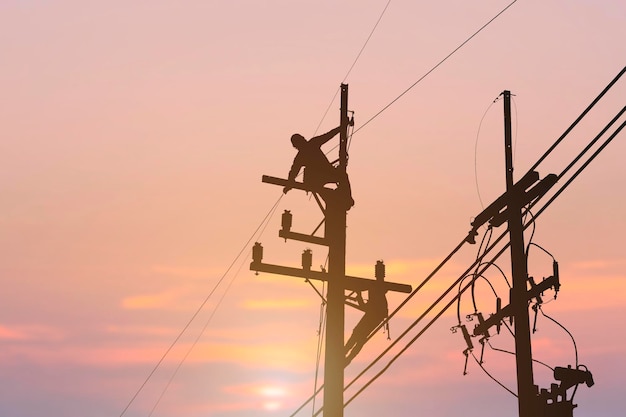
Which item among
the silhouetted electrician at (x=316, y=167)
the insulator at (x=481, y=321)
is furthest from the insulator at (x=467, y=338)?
the silhouetted electrician at (x=316, y=167)

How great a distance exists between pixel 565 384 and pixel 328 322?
4936 mm

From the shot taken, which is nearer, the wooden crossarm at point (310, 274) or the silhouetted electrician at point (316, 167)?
the silhouetted electrician at point (316, 167)

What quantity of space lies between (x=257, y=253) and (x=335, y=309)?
8.95ft

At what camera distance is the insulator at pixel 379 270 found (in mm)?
21453

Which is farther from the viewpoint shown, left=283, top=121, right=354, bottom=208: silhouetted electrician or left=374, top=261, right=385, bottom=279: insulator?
left=374, top=261, right=385, bottom=279: insulator

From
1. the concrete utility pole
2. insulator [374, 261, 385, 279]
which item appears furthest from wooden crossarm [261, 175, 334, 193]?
insulator [374, 261, 385, 279]

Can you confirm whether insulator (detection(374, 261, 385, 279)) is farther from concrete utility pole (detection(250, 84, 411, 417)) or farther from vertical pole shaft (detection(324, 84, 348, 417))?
vertical pole shaft (detection(324, 84, 348, 417))

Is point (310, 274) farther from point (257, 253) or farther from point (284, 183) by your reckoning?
point (284, 183)

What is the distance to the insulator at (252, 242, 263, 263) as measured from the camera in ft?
68.8

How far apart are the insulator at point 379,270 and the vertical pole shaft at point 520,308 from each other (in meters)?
4.21

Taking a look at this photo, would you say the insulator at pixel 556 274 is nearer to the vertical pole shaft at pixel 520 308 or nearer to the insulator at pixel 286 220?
the vertical pole shaft at pixel 520 308

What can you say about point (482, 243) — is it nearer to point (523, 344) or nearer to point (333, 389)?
point (523, 344)

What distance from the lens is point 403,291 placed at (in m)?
21.6

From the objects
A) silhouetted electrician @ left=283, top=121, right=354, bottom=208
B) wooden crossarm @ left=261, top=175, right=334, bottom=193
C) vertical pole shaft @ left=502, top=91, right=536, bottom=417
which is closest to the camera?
vertical pole shaft @ left=502, top=91, right=536, bottom=417
